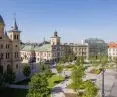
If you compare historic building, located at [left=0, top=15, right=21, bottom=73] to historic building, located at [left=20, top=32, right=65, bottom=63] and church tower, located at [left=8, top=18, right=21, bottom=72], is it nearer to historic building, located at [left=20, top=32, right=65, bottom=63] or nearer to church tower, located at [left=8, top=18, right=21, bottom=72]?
church tower, located at [left=8, top=18, right=21, bottom=72]

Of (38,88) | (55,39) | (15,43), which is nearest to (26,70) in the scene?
(15,43)

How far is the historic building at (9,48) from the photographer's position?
62719 millimetres

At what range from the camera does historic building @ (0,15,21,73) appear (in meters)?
62.7

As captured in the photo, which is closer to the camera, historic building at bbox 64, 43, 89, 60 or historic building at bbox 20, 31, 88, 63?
historic building at bbox 20, 31, 88, 63

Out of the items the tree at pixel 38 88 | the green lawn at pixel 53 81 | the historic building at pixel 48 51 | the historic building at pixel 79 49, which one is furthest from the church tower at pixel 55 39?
the tree at pixel 38 88

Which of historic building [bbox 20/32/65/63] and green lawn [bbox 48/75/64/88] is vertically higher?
historic building [bbox 20/32/65/63]

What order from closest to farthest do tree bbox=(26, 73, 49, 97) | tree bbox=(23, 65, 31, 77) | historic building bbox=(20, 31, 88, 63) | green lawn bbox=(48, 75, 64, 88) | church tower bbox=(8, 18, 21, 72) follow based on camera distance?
tree bbox=(26, 73, 49, 97)
green lawn bbox=(48, 75, 64, 88)
tree bbox=(23, 65, 31, 77)
church tower bbox=(8, 18, 21, 72)
historic building bbox=(20, 31, 88, 63)

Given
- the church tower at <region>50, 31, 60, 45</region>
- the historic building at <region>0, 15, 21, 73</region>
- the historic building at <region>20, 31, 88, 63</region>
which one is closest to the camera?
the historic building at <region>0, 15, 21, 73</region>

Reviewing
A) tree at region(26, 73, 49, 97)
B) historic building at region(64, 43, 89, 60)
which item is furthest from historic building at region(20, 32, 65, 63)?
tree at region(26, 73, 49, 97)

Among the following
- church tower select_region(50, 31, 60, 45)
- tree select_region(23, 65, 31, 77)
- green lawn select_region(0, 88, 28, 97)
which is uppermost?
church tower select_region(50, 31, 60, 45)

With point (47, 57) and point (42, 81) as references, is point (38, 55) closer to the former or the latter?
point (47, 57)

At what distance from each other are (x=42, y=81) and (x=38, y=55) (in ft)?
268

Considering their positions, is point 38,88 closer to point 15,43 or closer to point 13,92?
point 13,92

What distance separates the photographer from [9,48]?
65.9 m
